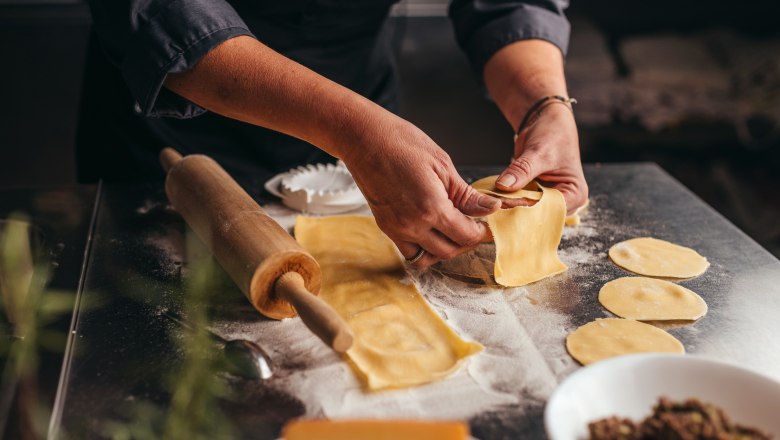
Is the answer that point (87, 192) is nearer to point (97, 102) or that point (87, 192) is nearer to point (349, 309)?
point (97, 102)

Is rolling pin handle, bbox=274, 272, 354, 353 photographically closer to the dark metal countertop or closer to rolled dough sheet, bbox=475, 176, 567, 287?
the dark metal countertop

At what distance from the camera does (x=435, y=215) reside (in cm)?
128

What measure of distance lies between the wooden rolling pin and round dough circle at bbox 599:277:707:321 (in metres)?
0.56

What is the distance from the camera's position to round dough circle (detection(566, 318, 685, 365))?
3.79 ft

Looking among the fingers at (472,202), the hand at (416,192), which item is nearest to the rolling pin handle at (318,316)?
the hand at (416,192)

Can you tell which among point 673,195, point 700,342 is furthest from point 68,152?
point 700,342

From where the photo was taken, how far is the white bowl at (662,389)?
0.93 m

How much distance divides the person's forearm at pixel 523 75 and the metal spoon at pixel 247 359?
3.20 feet

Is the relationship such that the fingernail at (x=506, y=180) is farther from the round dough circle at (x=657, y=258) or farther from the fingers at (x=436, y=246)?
the round dough circle at (x=657, y=258)

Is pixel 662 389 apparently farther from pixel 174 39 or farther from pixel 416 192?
pixel 174 39

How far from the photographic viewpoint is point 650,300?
133 centimetres

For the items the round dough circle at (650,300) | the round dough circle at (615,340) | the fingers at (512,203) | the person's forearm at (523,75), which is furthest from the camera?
the person's forearm at (523,75)

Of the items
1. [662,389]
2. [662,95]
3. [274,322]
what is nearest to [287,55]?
[274,322]

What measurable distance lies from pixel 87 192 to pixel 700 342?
147cm
